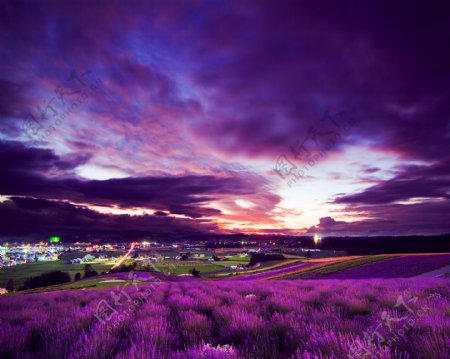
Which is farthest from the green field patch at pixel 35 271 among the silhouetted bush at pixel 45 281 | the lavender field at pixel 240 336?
the lavender field at pixel 240 336

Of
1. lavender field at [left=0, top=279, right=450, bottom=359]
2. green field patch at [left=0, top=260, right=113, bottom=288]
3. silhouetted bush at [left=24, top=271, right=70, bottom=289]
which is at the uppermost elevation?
lavender field at [left=0, top=279, right=450, bottom=359]

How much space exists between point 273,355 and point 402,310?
3470mm

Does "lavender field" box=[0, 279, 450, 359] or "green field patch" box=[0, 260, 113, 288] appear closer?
"lavender field" box=[0, 279, 450, 359]

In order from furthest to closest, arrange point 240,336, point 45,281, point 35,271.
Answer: point 35,271, point 45,281, point 240,336

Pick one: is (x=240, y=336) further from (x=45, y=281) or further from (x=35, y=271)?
(x=35, y=271)

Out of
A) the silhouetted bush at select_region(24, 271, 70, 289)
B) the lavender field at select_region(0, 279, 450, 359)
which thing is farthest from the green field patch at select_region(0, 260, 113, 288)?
the lavender field at select_region(0, 279, 450, 359)

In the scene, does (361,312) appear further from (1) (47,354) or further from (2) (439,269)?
(2) (439,269)

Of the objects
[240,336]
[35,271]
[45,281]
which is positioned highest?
[240,336]

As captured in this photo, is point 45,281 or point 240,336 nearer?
point 240,336

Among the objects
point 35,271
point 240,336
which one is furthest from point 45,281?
point 240,336

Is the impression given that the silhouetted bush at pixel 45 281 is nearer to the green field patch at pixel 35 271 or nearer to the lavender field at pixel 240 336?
the green field patch at pixel 35 271

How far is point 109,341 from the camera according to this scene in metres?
3.01

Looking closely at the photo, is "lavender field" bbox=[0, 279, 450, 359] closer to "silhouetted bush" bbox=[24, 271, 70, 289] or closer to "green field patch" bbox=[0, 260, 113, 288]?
"silhouetted bush" bbox=[24, 271, 70, 289]

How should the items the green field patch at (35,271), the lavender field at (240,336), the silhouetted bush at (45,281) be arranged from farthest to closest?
the green field patch at (35,271) → the silhouetted bush at (45,281) → the lavender field at (240,336)
